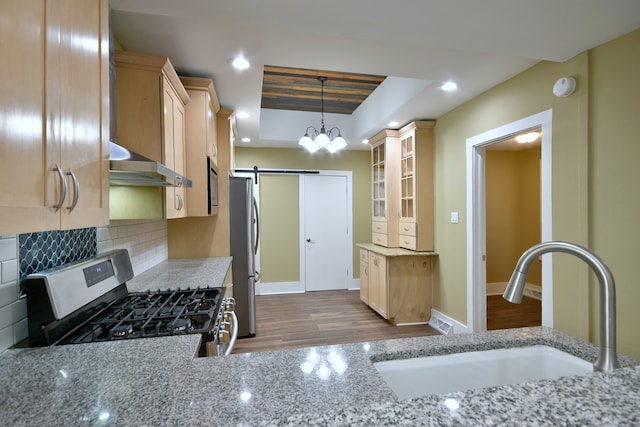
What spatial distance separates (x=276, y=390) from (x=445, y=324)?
3.19m

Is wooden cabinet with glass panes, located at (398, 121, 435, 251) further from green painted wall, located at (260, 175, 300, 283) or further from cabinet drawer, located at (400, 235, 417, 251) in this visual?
green painted wall, located at (260, 175, 300, 283)

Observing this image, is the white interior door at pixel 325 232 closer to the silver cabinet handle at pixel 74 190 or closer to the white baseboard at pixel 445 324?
the white baseboard at pixel 445 324

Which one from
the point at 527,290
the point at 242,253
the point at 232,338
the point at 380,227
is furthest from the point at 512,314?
the point at 232,338

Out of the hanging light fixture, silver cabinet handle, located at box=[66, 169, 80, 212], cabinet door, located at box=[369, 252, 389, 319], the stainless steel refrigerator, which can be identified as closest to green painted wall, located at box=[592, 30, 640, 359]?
cabinet door, located at box=[369, 252, 389, 319]

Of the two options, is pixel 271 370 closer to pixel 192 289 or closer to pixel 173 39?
pixel 192 289

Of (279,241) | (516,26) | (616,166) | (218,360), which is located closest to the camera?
(218,360)

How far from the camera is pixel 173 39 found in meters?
1.94

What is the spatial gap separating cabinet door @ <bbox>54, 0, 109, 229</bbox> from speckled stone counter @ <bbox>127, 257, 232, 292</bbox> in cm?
107

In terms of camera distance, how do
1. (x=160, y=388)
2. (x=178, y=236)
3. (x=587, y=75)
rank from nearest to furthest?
(x=160, y=388), (x=587, y=75), (x=178, y=236)

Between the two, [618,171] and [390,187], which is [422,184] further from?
Answer: [618,171]

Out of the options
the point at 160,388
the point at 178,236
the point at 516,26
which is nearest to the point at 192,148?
the point at 178,236

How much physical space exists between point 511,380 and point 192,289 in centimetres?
168

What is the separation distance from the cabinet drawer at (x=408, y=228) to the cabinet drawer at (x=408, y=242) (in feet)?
0.13

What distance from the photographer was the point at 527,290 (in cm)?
495
